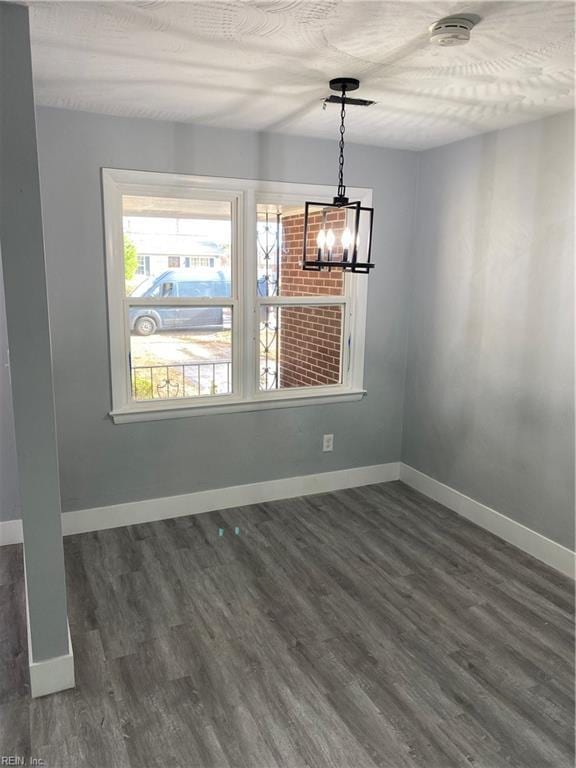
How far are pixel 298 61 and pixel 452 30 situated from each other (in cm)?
61

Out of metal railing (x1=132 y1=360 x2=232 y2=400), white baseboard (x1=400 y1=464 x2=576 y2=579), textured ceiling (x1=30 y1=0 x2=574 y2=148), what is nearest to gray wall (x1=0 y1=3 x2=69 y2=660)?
textured ceiling (x1=30 y1=0 x2=574 y2=148)

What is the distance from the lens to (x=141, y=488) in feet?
11.8

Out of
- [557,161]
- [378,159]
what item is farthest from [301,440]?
[557,161]

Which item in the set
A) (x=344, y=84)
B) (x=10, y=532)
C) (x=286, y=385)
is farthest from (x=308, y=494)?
(x=344, y=84)

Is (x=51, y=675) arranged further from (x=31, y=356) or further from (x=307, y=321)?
(x=307, y=321)

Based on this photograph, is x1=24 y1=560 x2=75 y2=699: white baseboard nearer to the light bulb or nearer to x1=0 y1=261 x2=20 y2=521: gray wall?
x1=0 y1=261 x2=20 y2=521: gray wall

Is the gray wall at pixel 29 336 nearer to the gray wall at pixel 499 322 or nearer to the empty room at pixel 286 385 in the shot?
the empty room at pixel 286 385

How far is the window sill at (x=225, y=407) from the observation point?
11.3ft

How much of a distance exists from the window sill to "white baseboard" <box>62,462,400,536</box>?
541 millimetres

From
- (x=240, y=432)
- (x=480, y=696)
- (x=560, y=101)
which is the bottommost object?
(x=480, y=696)

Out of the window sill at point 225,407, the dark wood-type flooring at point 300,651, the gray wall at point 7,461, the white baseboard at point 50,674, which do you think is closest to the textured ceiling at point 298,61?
the gray wall at point 7,461

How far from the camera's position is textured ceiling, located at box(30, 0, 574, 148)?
1734mm

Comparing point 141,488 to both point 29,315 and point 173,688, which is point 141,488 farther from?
point 29,315

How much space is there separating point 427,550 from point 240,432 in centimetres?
141
